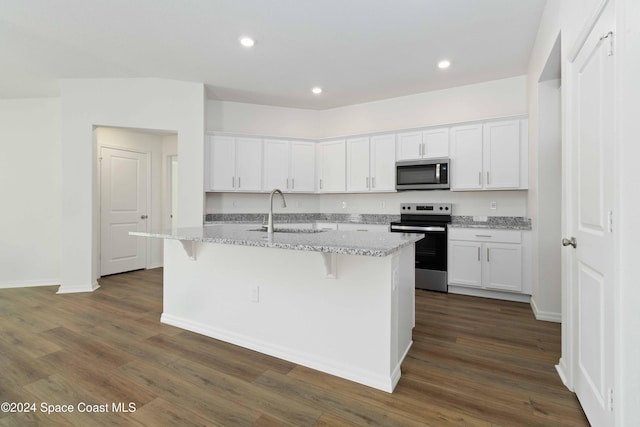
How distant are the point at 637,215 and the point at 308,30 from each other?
114 inches

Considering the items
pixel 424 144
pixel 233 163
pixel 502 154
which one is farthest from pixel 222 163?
pixel 502 154

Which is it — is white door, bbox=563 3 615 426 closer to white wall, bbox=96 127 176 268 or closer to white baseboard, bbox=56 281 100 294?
white baseboard, bbox=56 281 100 294

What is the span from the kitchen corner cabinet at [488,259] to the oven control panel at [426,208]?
49 cm

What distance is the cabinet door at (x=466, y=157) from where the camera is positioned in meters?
3.93

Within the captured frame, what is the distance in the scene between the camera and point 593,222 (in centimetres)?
150

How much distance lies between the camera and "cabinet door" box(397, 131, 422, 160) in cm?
432

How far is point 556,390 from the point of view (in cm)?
184

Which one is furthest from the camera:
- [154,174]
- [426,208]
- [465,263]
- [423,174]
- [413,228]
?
[154,174]

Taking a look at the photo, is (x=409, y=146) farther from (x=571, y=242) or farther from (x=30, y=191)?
(x=30, y=191)

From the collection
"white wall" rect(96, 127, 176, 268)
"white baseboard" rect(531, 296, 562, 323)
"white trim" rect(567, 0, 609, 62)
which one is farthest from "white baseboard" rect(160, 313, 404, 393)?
"white wall" rect(96, 127, 176, 268)

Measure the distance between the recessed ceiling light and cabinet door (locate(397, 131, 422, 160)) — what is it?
2.32 metres

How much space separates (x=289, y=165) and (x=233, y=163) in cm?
87

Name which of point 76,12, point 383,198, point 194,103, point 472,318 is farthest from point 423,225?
point 76,12

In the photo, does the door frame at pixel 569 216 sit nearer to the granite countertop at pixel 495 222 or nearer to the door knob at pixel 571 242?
the door knob at pixel 571 242
